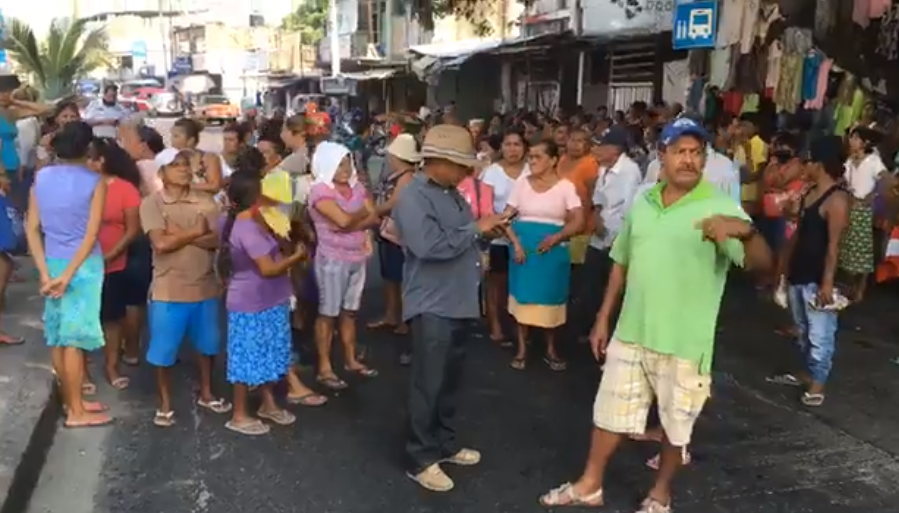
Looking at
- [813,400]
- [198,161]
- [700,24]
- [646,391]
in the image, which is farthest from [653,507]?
[700,24]

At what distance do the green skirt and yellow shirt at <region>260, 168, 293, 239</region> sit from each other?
4.52m

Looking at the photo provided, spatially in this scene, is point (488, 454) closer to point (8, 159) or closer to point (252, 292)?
point (252, 292)

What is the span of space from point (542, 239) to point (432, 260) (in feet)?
6.94

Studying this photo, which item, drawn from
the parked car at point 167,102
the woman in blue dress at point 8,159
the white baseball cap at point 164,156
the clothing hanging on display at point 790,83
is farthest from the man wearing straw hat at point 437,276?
the parked car at point 167,102

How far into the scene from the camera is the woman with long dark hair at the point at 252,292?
16.8 ft

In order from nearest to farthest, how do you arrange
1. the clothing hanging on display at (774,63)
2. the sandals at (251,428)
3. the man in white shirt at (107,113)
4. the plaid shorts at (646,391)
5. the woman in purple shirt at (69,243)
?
the plaid shorts at (646,391) → the woman in purple shirt at (69,243) → the sandals at (251,428) → the clothing hanging on display at (774,63) → the man in white shirt at (107,113)

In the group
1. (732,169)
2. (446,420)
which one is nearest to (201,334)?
(446,420)

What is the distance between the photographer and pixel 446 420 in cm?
485

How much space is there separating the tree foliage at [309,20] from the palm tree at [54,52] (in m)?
25.0

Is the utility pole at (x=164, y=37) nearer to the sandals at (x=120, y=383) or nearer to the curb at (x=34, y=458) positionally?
the sandals at (x=120, y=383)

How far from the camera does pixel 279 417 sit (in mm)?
5566

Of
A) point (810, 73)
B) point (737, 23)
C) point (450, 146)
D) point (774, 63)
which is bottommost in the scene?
point (450, 146)

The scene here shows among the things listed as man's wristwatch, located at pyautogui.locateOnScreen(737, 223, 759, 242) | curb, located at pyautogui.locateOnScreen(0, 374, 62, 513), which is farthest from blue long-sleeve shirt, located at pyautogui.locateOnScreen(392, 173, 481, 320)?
curb, located at pyautogui.locateOnScreen(0, 374, 62, 513)

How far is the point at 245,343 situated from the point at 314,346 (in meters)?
1.57
